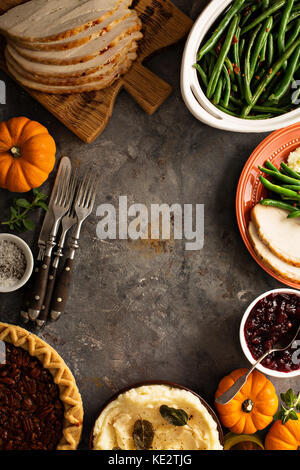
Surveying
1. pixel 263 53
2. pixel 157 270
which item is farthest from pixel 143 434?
pixel 263 53

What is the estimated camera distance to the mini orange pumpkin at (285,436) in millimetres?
2867

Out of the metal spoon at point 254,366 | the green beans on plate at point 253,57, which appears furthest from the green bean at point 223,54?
the metal spoon at point 254,366

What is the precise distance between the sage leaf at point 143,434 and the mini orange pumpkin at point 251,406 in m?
0.48

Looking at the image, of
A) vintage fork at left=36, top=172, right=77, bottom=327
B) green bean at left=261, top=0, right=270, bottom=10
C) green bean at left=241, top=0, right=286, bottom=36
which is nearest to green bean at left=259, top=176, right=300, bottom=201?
green bean at left=241, top=0, right=286, bottom=36

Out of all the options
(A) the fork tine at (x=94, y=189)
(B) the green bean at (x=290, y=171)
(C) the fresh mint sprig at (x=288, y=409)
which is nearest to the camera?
(C) the fresh mint sprig at (x=288, y=409)

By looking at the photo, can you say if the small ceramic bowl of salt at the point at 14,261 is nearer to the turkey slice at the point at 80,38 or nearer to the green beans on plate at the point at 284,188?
the turkey slice at the point at 80,38

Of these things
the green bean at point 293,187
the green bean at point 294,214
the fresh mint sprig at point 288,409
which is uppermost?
the green bean at point 293,187

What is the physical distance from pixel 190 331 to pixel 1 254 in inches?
54.8

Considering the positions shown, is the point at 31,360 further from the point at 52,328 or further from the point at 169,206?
the point at 169,206

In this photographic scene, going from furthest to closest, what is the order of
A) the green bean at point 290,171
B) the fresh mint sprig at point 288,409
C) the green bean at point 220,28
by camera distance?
the green bean at point 290,171 < the fresh mint sprig at point 288,409 < the green bean at point 220,28

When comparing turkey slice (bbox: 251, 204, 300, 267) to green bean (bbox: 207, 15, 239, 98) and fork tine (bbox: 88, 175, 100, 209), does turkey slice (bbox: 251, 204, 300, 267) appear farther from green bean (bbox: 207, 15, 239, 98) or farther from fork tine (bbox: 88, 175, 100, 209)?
fork tine (bbox: 88, 175, 100, 209)

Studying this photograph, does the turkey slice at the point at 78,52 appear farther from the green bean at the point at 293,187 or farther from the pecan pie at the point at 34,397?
the pecan pie at the point at 34,397

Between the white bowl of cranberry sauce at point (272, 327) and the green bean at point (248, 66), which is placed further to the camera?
the white bowl of cranberry sauce at point (272, 327)

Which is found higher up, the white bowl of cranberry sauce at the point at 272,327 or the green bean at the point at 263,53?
the green bean at the point at 263,53
